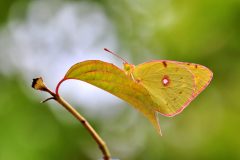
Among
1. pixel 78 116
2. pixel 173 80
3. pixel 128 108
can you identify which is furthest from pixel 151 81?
pixel 128 108

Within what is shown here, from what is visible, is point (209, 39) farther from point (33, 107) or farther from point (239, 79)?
point (33, 107)

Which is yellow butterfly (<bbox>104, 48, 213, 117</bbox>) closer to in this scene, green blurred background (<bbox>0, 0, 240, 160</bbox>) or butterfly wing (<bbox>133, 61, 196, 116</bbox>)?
butterfly wing (<bbox>133, 61, 196, 116</bbox>)

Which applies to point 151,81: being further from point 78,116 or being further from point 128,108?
point 128,108

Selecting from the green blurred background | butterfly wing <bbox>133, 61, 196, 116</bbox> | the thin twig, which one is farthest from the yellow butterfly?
the green blurred background

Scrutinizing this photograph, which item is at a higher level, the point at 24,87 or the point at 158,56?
the point at 24,87

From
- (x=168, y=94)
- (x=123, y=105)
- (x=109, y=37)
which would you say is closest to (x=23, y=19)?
(x=109, y=37)

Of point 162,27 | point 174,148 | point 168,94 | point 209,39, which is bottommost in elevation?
point 174,148

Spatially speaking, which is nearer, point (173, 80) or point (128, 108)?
point (173, 80)
